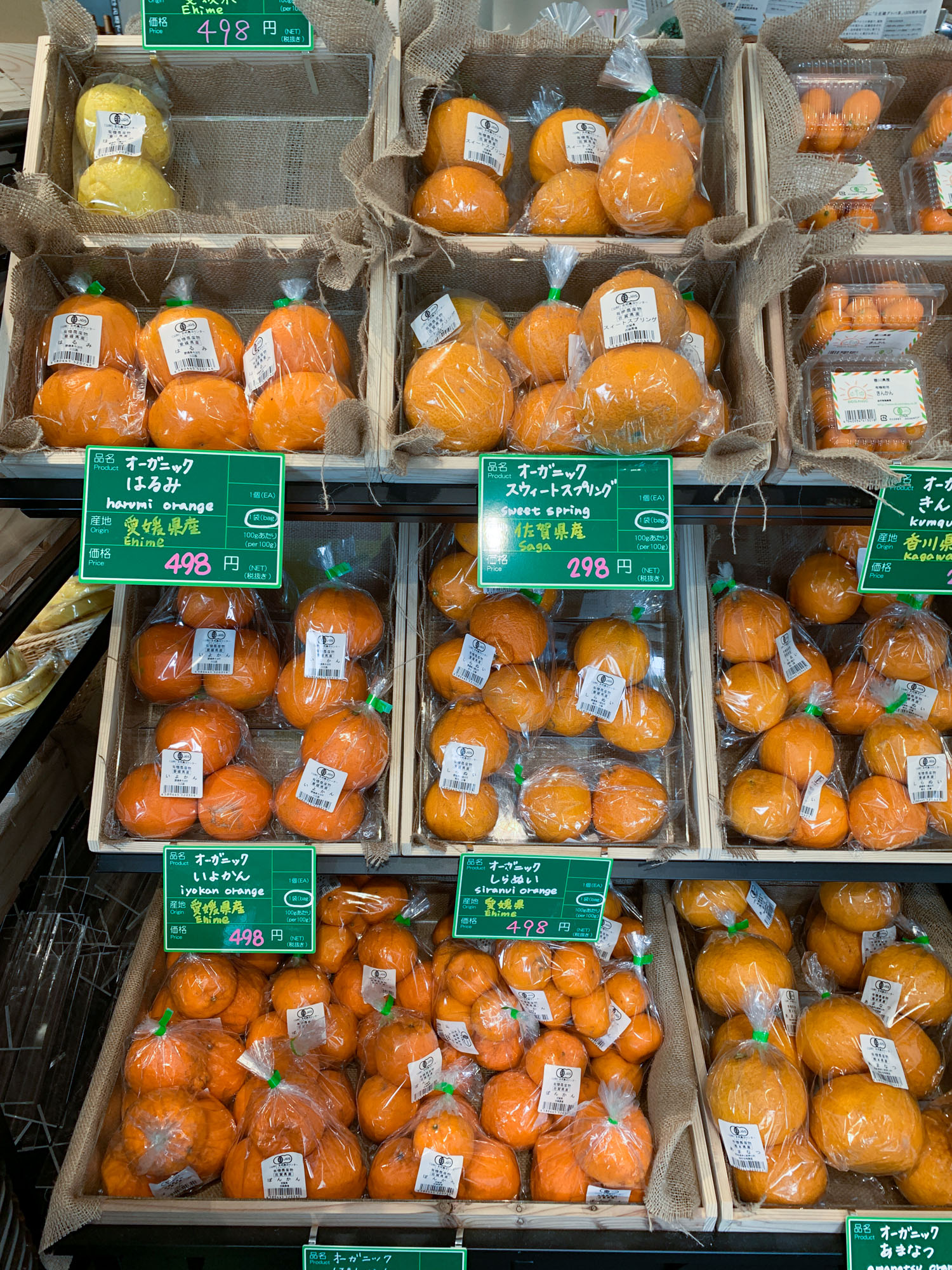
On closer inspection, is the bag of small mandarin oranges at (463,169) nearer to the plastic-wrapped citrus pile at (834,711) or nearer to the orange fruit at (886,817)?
the plastic-wrapped citrus pile at (834,711)

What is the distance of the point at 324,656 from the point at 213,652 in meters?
0.21

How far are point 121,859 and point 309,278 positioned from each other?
1.01m

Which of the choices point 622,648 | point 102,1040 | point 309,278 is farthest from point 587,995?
point 309,278

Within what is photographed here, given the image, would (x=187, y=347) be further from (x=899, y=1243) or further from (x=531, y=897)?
(x=899, y=1243)

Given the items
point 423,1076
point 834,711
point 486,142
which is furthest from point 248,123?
point 423,1076

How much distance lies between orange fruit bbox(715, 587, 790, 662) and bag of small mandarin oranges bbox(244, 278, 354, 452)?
2.52 feet

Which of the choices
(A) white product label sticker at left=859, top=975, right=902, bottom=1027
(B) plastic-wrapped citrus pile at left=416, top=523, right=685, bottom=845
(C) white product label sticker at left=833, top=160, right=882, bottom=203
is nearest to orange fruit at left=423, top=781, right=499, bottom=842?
(B) plastic-wrapped citrus pile at left=416, top=523, right=685, bottom=845

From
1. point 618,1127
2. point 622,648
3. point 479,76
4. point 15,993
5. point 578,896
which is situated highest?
point 479,76

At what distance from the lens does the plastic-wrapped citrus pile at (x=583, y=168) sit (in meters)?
1.18

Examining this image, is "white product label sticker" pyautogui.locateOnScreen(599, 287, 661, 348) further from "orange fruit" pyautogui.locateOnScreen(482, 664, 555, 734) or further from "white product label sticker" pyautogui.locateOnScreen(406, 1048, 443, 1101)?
"white product label sticker" pyautogui.locateOnScreen(406, 1048, 443, 1101)

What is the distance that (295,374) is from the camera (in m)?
1.16

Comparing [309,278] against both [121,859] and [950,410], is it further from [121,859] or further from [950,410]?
[950,410]

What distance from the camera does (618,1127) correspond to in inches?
54.2

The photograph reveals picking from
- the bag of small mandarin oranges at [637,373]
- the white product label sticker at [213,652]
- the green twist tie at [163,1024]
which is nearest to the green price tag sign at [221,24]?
the bag of small mandarin oranges at [637,373]
